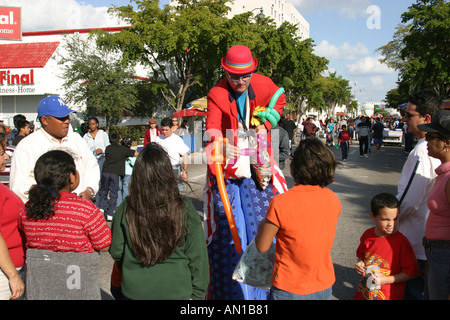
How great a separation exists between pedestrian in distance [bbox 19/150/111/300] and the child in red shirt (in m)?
1.95

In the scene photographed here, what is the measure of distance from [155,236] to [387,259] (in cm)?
179

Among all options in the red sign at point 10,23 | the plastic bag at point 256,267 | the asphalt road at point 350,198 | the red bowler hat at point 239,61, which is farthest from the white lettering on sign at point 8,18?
the plastic bag at point 256,267

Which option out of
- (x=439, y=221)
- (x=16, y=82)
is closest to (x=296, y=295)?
(x=439, y=221)

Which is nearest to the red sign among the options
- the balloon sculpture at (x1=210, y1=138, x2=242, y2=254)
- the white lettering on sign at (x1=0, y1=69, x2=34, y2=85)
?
the white lettering on sign at (x1=0, y1=69, x2=34, y2=85)

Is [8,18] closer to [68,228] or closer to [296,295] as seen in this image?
[68,228]

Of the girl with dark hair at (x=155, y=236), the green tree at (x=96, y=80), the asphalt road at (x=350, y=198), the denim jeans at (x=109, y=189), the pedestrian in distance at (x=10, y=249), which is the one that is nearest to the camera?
the girl with dark hair at (x=155, y=236)

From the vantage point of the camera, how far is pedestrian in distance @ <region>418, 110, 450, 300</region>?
Result: 247cm

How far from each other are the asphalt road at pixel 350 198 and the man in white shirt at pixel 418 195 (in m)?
0.54

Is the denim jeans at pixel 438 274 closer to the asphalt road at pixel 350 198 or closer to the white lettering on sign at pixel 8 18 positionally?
the asphalt road at pixel 350 198

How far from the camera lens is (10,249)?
275 centimetres

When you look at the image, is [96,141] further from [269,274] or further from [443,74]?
[443,74]

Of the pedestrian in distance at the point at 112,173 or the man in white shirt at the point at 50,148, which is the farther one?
the pedestrian in distance at the point at 112,173

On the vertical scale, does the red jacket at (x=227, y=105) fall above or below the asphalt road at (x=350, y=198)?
above

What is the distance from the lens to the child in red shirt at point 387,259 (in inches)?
117
